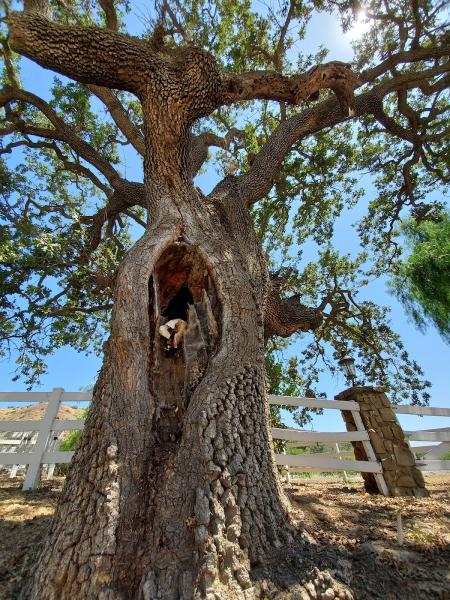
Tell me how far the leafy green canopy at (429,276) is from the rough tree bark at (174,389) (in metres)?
8.80

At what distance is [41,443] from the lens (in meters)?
4.29

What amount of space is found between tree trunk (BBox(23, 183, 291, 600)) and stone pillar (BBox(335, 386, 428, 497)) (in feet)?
9.95

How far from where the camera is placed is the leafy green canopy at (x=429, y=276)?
36.9 ft

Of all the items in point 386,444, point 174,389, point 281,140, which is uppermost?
point 281,140

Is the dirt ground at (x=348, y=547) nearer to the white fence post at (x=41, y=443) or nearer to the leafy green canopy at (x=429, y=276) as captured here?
the white fence post at (x=41, y=443)

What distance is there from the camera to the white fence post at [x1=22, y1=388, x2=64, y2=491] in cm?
414

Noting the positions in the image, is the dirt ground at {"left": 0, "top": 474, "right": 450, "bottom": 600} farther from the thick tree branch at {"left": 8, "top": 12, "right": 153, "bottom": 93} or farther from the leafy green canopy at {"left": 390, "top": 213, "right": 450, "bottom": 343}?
the leafy green canopy at {"left": 390, "top": 213, "right": 450, "bottom": 343}

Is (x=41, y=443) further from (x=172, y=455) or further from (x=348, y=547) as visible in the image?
(x=348, y=547)

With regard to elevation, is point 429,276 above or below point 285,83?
above

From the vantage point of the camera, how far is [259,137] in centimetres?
884

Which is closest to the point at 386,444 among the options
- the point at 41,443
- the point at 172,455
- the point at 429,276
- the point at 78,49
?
the point at 172,455

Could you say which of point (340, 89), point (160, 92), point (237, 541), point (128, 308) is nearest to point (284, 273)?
point (340, 89)

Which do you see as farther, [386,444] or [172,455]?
[386,444]

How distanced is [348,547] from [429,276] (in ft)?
37.0
